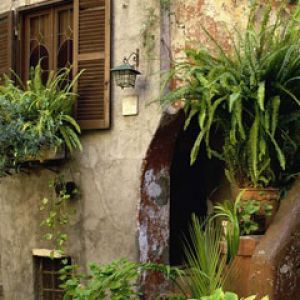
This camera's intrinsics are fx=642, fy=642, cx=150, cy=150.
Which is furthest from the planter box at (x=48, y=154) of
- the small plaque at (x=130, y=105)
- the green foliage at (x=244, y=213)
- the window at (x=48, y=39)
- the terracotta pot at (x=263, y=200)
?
the terracotta pot at (x=263, y=200)

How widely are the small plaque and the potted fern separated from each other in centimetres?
70

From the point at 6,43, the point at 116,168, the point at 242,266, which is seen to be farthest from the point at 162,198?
the point at 6,43

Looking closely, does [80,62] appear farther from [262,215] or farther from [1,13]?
[262,215]

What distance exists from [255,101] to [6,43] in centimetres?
376

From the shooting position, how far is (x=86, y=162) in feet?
24.8

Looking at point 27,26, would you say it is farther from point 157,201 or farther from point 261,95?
point 261,95

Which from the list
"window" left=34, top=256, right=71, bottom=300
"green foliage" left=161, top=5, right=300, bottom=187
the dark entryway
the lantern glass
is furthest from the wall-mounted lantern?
"window" left=34, top=256, right=71, bottom=300

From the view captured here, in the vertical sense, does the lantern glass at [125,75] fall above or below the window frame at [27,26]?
below

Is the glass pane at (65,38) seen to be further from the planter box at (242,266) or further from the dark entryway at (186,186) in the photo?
the planter box at (242,266)

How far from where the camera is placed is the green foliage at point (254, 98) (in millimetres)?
6023

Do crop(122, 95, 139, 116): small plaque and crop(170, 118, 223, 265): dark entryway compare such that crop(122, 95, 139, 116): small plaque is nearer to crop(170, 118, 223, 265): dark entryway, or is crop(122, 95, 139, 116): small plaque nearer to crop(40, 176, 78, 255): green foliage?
crop(170, 118, 223, 265): dark entryway

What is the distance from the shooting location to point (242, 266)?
587 cm

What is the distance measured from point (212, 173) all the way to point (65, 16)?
2.75 m

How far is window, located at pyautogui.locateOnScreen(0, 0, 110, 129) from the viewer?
→ 744 centimetres
